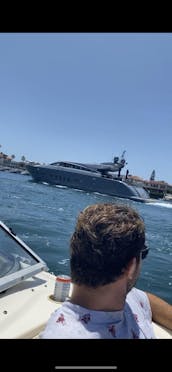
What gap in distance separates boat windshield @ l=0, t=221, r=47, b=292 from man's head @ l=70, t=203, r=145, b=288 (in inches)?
52.8

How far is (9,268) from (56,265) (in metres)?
4.90

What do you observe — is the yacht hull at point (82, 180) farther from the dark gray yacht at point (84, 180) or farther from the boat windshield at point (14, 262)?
the boat windshield at point (14, 262)

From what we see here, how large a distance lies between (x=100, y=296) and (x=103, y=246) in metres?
0.22

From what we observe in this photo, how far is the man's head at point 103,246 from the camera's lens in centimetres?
133

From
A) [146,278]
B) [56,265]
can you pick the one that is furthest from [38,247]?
[146,278]

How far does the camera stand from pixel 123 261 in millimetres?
1346

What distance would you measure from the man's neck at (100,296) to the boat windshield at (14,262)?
1.27 m

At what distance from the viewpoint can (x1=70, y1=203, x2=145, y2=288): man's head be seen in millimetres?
1325

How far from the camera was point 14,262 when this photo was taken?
9.46ft

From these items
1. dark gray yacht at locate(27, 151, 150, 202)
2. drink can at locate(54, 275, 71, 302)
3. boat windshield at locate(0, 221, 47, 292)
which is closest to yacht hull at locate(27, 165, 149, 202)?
dark gray yacht at locate(27, 151, 150, 202)

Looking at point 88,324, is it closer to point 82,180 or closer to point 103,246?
point 103,246

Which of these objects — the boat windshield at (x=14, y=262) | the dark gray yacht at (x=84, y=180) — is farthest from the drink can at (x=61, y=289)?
the dark gray yacht at (x=84, y=180)
